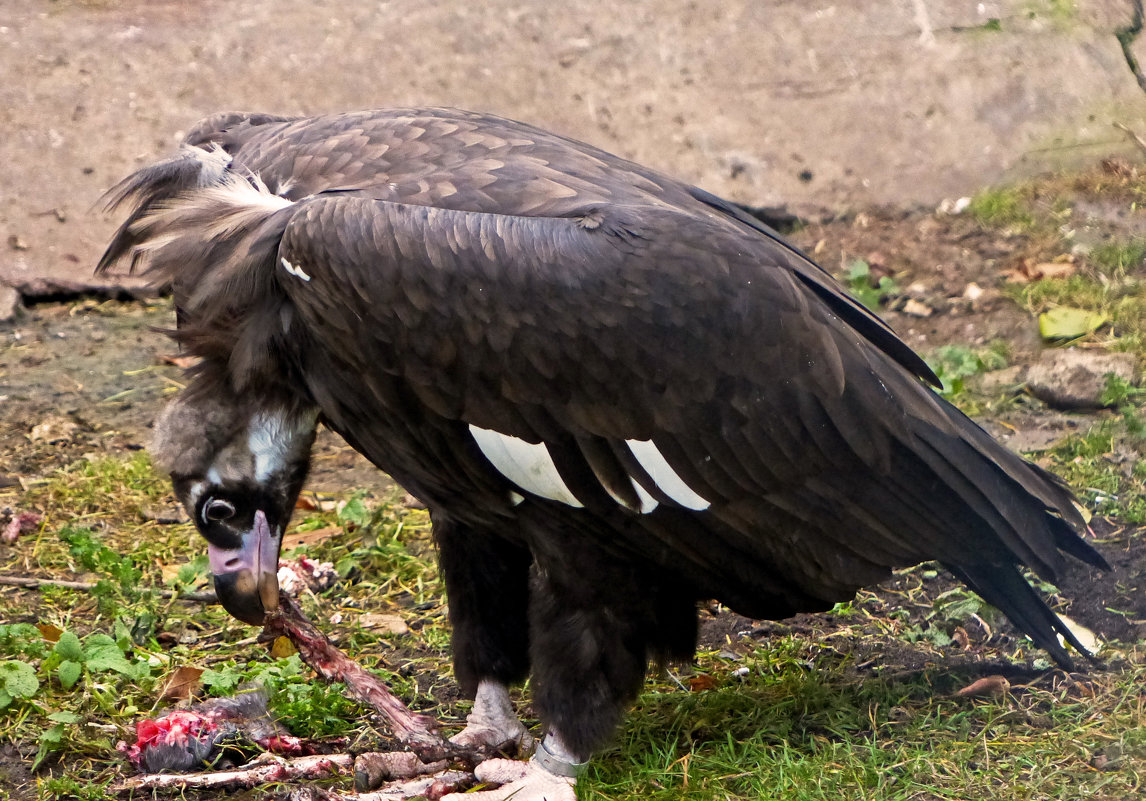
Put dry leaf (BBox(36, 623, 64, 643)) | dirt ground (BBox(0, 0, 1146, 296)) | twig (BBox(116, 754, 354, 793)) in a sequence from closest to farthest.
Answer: twig (BBox(116, 754, 354, 793)) < dry leaf (BBox(36, 623, 64, 643)) < dirt ground (BBox(0, 0, 1146, 296))

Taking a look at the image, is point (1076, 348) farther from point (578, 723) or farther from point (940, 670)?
point (578, 723)

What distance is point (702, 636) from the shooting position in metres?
3.70

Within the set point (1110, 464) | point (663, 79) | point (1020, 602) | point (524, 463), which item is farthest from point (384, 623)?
point (663, 79)

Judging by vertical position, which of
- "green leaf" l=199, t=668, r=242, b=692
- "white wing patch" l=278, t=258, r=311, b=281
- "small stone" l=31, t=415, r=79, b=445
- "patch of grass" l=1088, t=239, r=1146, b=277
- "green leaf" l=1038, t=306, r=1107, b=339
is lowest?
"small stone" l=31, t=415, r=79, b=445

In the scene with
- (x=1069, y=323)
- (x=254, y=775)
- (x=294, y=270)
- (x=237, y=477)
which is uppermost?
(x=294, y=270)

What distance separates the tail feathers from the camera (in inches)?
117

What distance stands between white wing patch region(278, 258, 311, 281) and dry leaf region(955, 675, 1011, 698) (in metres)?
1.87

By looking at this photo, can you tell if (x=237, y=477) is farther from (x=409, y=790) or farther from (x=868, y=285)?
(x=868, y=285)

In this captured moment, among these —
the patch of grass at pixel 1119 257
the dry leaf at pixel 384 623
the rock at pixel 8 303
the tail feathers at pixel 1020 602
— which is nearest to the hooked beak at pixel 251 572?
the dry leaf at pixel 384 623

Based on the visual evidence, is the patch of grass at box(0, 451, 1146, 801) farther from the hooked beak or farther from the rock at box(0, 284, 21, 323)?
the rock at box(0, 284, 21, 323)

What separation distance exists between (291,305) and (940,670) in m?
1.87

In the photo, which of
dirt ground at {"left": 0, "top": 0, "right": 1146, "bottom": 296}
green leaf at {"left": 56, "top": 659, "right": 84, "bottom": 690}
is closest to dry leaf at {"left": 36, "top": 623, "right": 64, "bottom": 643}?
green leaf at {"left": 56, "top": 659, "right": 84, "bottom": 690}

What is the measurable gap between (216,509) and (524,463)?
0.78m

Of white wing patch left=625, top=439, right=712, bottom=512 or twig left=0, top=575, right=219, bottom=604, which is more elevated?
white wing patch left=625, top=439, right=712, bottom=512
